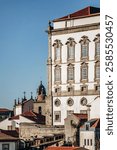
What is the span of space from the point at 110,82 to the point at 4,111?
60857 millimetres

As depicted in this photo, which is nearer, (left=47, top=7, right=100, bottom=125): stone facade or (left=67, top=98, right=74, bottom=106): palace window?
(left=47, top=7, right=100, bottom=125): stone facade

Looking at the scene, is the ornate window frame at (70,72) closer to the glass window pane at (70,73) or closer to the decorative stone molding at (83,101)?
the glass window pane at (70,73)

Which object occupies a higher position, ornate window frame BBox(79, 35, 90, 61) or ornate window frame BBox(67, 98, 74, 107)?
ornate window frame BBox(79, 35, 90, 61)

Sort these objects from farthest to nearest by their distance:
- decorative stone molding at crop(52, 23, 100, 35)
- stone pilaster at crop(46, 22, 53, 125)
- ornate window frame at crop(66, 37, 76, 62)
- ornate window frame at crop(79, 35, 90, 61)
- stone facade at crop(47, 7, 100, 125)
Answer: stone pilaster at crop(46, 22, 53, 125), ornate window frame at crop(66, 37, 76, 62), ornate window frame at crop(79, 35, 90, 61), stone facade at crop(47, 7, 100, 125), decorative stone molding at crop(52, 23, 100, 35)

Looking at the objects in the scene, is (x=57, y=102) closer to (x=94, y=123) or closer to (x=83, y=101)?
(x=83, y=101)

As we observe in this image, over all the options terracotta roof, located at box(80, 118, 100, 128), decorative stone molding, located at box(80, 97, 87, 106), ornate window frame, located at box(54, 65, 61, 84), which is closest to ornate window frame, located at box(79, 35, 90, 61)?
ornate window frame, located at box(54, 65, 61, 84)

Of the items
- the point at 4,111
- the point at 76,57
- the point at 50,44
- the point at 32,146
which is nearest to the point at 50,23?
the point at 50,44

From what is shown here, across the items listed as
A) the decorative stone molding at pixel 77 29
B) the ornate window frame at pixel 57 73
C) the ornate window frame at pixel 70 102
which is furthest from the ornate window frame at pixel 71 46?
the ornate window frame at pixel 70 102

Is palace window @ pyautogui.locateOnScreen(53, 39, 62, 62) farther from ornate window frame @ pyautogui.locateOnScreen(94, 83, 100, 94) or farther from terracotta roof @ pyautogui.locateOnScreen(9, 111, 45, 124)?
terracotta roof @ pyautogui.locateOnScreen(9, 111, 45, 124)

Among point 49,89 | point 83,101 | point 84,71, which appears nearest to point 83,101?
point 83,101

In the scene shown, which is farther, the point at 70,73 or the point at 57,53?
the point at 57,53

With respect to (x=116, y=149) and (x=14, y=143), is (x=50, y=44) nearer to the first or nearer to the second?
(x=14, y=143)

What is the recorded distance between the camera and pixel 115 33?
561 cm

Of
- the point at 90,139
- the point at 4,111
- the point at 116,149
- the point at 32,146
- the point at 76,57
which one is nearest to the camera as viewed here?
the point at 116,149
